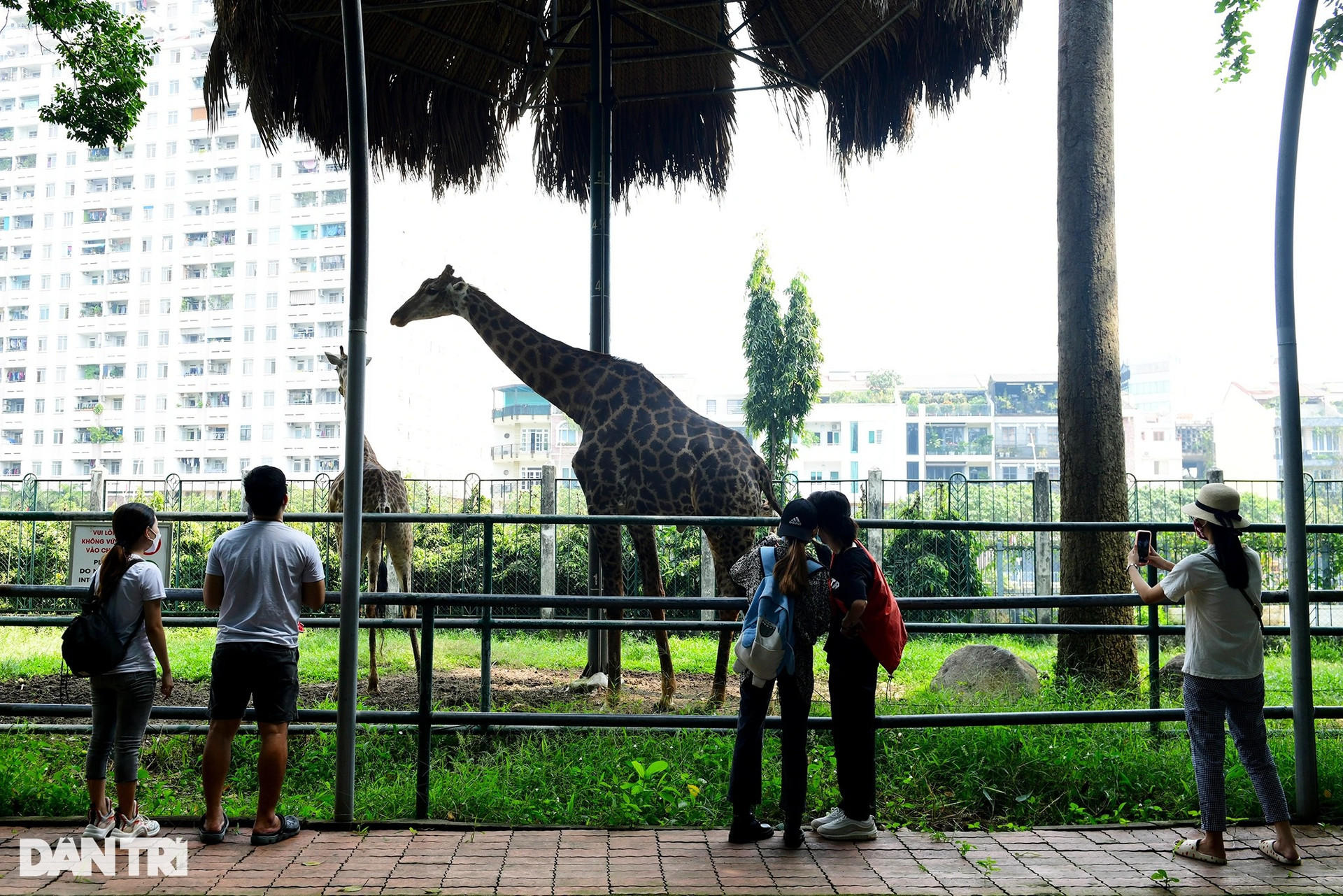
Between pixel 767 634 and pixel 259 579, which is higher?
pixel 259 579

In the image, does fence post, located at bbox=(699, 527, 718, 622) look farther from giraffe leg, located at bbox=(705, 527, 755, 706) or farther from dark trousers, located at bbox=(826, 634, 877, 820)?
dark trousers, located at bbox=(826, 634, 877, 820)

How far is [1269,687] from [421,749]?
22.6 ft

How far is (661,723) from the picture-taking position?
4566 millimetres

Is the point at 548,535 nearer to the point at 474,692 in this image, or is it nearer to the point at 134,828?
the point at 474,692

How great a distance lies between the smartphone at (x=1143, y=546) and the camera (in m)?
4.22

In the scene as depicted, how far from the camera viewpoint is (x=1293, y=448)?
4.67 meters

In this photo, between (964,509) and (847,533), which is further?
(964,509)

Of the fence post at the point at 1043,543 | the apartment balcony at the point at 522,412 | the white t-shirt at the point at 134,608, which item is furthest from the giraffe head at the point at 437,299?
the apartment balcony at the point at 522,412

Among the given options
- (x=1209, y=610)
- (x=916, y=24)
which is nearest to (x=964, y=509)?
(x=916, y=24)

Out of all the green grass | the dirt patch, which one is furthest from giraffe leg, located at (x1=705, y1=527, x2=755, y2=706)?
the green grass

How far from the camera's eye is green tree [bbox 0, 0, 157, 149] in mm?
7477

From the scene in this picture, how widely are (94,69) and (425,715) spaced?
5974 mm

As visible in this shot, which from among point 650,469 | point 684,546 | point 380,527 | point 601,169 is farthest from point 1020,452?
point 380,527

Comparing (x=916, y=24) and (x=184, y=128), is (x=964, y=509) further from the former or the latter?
(x=184, y=128)
